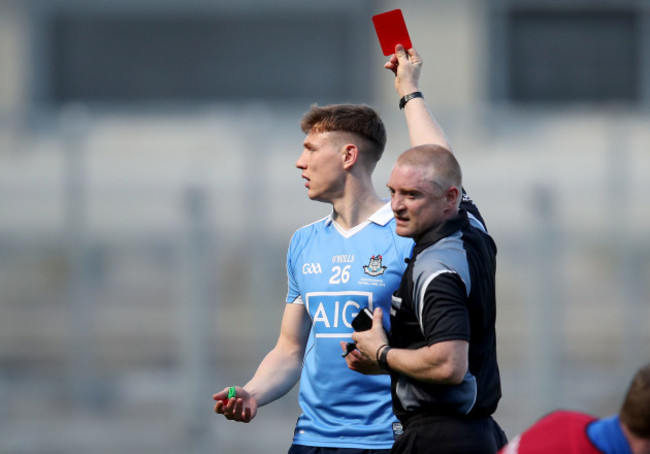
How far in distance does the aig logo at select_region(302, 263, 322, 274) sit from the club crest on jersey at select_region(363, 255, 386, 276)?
17cm

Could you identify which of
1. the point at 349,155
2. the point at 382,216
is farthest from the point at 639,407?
the point at 349,155

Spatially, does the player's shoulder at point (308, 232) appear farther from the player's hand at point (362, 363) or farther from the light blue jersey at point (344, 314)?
the player's hand at point (362, 363)

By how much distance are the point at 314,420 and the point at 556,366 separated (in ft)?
14.4

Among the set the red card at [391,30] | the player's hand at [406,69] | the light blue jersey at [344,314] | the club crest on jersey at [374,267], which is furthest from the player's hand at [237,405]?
the red card at [391,30]

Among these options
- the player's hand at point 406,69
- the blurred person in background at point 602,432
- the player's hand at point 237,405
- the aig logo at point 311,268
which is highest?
the player's hand at point 406,69

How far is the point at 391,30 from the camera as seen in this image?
353 centimetres

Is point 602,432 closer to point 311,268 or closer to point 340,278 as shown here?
point 340,278

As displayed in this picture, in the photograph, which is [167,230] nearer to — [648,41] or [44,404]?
[44,404]

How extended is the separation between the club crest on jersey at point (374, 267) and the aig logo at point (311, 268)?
0.57 feet

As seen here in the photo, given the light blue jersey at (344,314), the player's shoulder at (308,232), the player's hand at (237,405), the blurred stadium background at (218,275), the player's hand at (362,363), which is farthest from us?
the blurred stadium background at (218,275)

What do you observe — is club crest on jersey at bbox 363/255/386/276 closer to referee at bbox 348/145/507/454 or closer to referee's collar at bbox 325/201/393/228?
referee's collar at bbox 325/201/393/228

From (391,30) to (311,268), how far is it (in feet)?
2.79

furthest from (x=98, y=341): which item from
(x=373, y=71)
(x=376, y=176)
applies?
(x=373, y=71)

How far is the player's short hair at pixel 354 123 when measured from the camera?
363 cm
